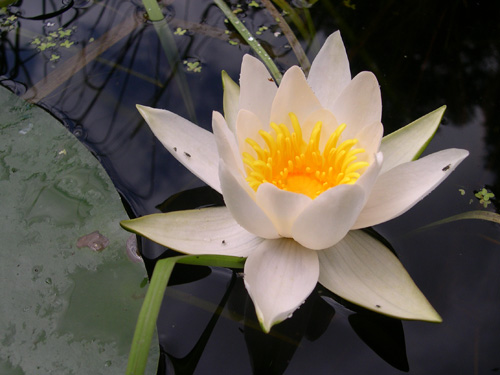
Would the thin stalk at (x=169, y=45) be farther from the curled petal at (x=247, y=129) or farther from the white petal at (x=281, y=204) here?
the white petal at (x=281, y=204)

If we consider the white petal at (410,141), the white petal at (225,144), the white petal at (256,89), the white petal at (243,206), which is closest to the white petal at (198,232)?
the white petal at (243,206)

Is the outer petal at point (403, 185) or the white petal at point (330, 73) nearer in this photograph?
the outer petal at point (403, 185)

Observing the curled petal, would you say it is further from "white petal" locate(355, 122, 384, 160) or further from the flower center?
"white petal" locate(355, 122, 384, 160)

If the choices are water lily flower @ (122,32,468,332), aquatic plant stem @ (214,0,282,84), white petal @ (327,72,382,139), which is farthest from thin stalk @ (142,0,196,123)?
white petal @ (327,72,382,139)

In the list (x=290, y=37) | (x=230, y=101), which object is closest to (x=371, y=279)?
(x=230, y=101)

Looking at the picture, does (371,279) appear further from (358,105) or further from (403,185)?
(358,105)

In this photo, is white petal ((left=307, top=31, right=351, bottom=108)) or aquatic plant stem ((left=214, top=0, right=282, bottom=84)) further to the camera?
aquatic plant stem ((left=214, top=0, right=282, bottom=84))
